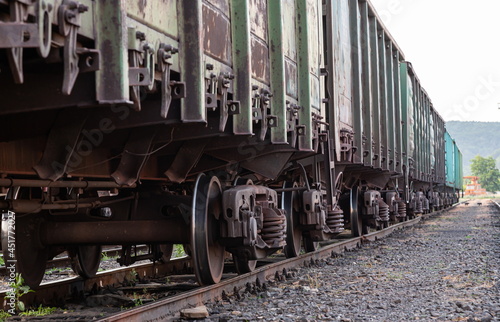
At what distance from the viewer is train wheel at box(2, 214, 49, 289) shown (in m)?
5.13

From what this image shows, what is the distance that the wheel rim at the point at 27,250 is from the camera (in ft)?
16.9

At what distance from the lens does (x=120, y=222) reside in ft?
18.3

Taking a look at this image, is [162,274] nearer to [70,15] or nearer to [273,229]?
[273,229]

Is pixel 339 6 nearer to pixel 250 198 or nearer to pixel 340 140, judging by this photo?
pixel 340 140

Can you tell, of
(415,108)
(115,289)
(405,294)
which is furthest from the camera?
(415,108)

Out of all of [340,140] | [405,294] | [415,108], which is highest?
[415,108]

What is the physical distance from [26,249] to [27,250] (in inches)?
0.5

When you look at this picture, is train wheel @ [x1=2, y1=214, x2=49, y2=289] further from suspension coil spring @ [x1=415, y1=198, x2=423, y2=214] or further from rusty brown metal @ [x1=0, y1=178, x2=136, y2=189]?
suspension coil spring @ [x1=415, y1=198, x2=423, y2=214]

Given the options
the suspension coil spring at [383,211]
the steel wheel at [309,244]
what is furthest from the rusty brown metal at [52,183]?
the suspension coil spring at [383,211]

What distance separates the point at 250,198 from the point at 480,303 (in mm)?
2197

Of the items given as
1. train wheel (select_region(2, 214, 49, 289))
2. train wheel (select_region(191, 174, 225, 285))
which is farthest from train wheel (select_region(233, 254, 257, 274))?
train wheel (select_region(2, 214, 49, 289))

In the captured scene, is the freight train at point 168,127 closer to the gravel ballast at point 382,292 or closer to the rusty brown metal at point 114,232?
the rusty brown metal at point 114,232

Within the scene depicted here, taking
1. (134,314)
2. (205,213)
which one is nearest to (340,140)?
(205,213)

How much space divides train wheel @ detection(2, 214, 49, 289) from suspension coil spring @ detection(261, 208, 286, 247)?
2081 millimetres
